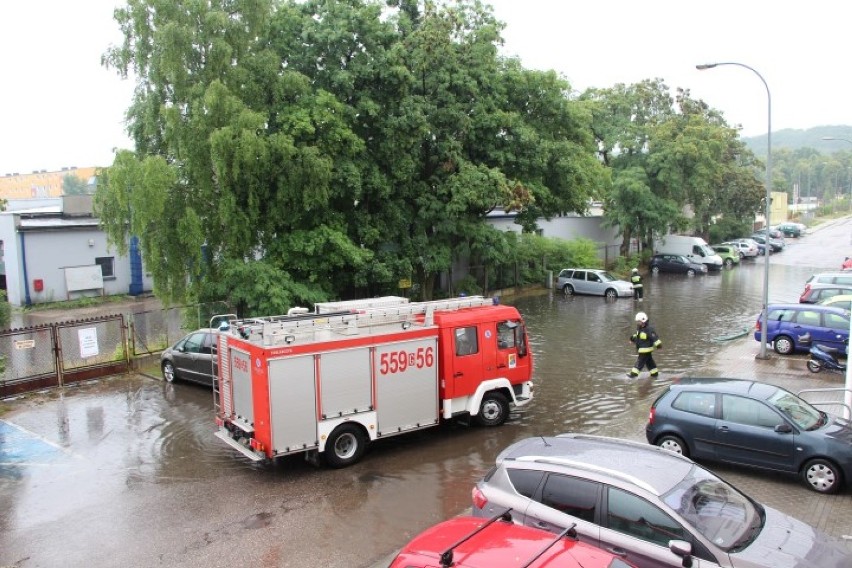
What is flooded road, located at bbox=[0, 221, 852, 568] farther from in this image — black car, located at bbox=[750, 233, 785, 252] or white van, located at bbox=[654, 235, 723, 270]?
black car, located at bbox=[750, 233, 785, 252]

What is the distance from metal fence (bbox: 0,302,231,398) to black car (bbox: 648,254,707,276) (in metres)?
31.6

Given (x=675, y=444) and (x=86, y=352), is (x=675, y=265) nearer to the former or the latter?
(x=675, y=444)

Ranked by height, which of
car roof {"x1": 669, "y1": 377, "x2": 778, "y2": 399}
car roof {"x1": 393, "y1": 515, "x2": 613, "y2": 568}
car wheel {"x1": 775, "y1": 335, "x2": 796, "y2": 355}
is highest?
car roof {"x1": 393, "y1": 515, "x2": 613, "y2": 568}

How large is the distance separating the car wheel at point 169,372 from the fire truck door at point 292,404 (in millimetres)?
8067

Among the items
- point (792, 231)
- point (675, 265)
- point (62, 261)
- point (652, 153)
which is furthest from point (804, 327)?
point (792, 231)

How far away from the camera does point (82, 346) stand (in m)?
18.2

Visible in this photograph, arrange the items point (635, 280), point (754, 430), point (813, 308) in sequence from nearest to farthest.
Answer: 1. point (754, 430)
2. point (813, 308)
3. point (635, 280)

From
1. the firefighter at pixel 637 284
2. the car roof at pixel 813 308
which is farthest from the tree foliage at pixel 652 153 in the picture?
the car roof at pixel 813 308

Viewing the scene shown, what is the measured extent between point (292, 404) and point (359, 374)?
134 centimetres

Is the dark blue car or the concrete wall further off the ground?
the concrete wall

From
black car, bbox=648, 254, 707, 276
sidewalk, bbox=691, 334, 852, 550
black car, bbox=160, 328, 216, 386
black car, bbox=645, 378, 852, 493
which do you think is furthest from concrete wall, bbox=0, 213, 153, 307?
black car, bbox=648, 254, 707, 276

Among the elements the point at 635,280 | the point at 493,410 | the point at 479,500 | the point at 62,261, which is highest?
the point at 62,261

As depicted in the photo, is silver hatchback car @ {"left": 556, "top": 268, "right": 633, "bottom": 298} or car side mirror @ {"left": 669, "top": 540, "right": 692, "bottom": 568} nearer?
car side mirror @ {"left": 669, "top": 540, "right": 692, "bottom": 568}

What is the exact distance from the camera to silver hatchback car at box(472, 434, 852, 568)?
20.6ft
